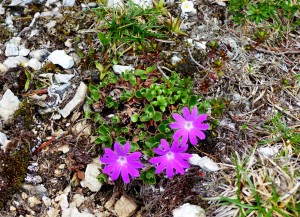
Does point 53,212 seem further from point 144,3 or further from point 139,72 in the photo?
point 144,3

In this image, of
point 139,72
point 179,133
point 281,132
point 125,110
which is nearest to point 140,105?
point 125,110

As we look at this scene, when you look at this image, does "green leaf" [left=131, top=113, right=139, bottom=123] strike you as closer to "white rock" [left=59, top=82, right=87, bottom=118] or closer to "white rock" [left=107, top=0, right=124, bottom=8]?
"white rock" [left=59, top=82, right=87, bottom=118]

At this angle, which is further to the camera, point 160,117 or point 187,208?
point 160,117

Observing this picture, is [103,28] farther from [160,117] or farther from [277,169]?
[277,169]

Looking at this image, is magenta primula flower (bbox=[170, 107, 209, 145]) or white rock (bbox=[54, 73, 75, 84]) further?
white rock (bbox=[54, 73, 75, 84])

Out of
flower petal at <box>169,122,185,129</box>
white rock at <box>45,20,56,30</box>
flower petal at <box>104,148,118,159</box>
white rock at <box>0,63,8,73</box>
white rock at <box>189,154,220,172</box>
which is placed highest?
white rock at <box>45,20,56,30</box>

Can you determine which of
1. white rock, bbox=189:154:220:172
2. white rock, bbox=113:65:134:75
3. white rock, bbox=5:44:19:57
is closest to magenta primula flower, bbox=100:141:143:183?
white rock, bbox=189:154:220:172

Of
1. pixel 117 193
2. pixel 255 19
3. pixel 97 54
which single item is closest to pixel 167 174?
pixel 117 193
